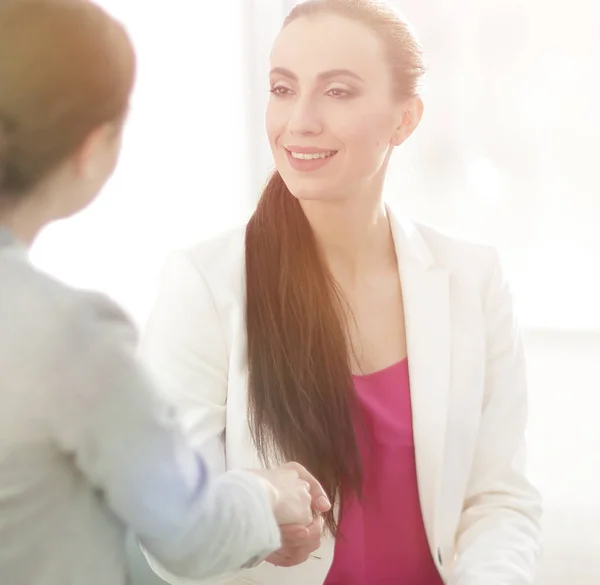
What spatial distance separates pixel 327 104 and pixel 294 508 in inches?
21.0

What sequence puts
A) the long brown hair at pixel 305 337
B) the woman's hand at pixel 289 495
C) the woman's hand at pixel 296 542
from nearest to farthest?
1. the woman's hand at pixel 289 495
2. the woman's hand at pixel 296 542
3. the long brown hair at pixel 305 337

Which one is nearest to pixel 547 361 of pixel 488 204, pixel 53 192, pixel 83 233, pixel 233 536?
pixel 488 204

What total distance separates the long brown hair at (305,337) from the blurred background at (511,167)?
37cm

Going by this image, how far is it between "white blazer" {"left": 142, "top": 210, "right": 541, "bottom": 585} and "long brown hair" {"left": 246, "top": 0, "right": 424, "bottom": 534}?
0.03m

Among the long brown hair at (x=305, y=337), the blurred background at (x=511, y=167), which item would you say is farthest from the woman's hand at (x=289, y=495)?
the blurred background at (x=511, y=167)

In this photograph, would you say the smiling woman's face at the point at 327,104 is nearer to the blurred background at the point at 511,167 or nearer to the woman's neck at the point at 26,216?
the blurred background at the point at 511,167

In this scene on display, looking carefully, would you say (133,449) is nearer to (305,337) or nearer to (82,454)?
(82,454)

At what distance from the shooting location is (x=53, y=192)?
628 millimetres

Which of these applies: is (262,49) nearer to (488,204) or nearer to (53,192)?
(488,204)

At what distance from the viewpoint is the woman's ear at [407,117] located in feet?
3.94

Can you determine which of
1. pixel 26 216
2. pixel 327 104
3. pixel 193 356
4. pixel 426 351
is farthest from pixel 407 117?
pixel 26 216

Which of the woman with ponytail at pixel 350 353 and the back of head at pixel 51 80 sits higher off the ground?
the back of head at pixel 51 80

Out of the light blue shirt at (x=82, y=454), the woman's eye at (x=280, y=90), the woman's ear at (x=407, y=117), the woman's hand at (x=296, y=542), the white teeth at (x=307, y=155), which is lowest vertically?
the woman's hand at (x=296, y=542)

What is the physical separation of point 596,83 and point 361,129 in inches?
26.0
